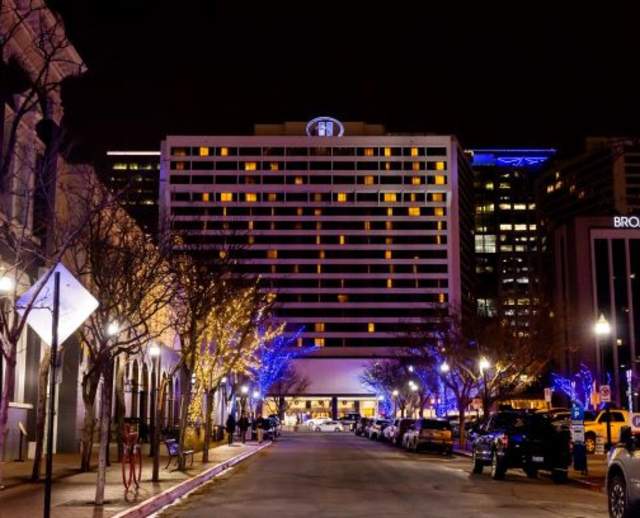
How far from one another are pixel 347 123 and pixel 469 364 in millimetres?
116705

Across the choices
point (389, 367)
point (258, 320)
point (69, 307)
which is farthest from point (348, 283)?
point (69, 307)

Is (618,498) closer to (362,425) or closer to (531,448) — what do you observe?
(531,448)

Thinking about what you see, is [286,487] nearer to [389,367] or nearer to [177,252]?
[177,252]

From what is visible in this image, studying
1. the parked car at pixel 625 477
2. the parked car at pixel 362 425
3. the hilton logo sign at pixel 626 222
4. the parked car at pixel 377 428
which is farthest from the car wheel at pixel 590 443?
the hilton logo sign at pixel 626 222

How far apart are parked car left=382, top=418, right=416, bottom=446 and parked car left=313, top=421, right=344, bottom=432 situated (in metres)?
44.4

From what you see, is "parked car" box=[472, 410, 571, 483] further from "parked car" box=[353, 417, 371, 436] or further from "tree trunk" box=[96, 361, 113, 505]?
"parked car" box=[353, 417, 371, 436]

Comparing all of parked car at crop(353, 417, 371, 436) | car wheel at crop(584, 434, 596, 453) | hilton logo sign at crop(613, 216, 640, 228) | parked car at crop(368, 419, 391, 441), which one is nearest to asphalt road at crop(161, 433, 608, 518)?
car wheel at crop(584, 434, 596, 453)

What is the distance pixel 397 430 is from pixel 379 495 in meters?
36.1

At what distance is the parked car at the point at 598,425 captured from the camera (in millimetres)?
42000

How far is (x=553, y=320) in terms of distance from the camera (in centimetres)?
6756

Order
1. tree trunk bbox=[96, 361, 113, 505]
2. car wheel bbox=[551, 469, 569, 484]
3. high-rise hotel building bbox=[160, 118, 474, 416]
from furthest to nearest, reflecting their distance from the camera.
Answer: high-rise hotel building bbox=[160, 118, 474, 416] → car wheel bbox=[551, 469, 569, 484] → tree trunk bbox=[96, 361, 113, 505]

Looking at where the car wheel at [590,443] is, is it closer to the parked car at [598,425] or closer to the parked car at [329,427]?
the parked car at [598,425]

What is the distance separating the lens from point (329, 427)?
107 m

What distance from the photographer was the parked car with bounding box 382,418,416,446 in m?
54.5
